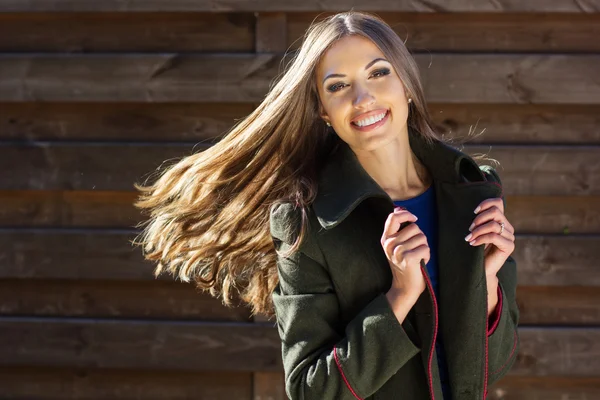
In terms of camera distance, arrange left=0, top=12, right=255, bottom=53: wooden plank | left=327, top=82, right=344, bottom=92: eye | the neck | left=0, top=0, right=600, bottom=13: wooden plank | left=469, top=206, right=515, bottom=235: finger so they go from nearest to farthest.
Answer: left=469, top=206, right=515, bottom=235: finger
left=327, top=82, right=344, bottom=92: eye
the neck
left=0, top=0, right=600, bottom=13: wooden plank
left=0, top=12, right=255, bottom=53: wooden plank

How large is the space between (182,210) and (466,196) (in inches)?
32.9

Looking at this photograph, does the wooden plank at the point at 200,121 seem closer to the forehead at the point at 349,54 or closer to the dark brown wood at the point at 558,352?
the dark brown wood at the point at 558,352

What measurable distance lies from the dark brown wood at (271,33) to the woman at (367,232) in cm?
108

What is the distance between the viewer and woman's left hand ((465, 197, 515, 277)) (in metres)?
2.10

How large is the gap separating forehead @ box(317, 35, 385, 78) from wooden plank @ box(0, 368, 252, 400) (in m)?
1.73

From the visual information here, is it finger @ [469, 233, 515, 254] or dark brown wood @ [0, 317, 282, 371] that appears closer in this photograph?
finger @ [469, 233, 515, 254]

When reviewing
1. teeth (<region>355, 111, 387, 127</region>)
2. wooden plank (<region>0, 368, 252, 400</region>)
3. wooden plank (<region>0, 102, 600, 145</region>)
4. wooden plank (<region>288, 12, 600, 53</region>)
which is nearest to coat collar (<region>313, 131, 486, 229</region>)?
teeth (<region>355, 111, 387, 127</region>)

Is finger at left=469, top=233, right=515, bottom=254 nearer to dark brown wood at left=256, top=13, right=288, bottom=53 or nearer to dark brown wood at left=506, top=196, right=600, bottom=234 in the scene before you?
dark brown wood at left=506, top=196, right=600, bottom=234

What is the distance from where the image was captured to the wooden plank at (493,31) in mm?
3504

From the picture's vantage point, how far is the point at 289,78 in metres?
2.38

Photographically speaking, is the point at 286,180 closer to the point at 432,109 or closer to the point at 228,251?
the point at 228,251

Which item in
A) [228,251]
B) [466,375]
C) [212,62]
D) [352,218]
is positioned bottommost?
[466,375]

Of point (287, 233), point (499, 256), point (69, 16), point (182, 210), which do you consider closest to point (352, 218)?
point (287, 233)

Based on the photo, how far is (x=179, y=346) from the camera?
11.7 ft
